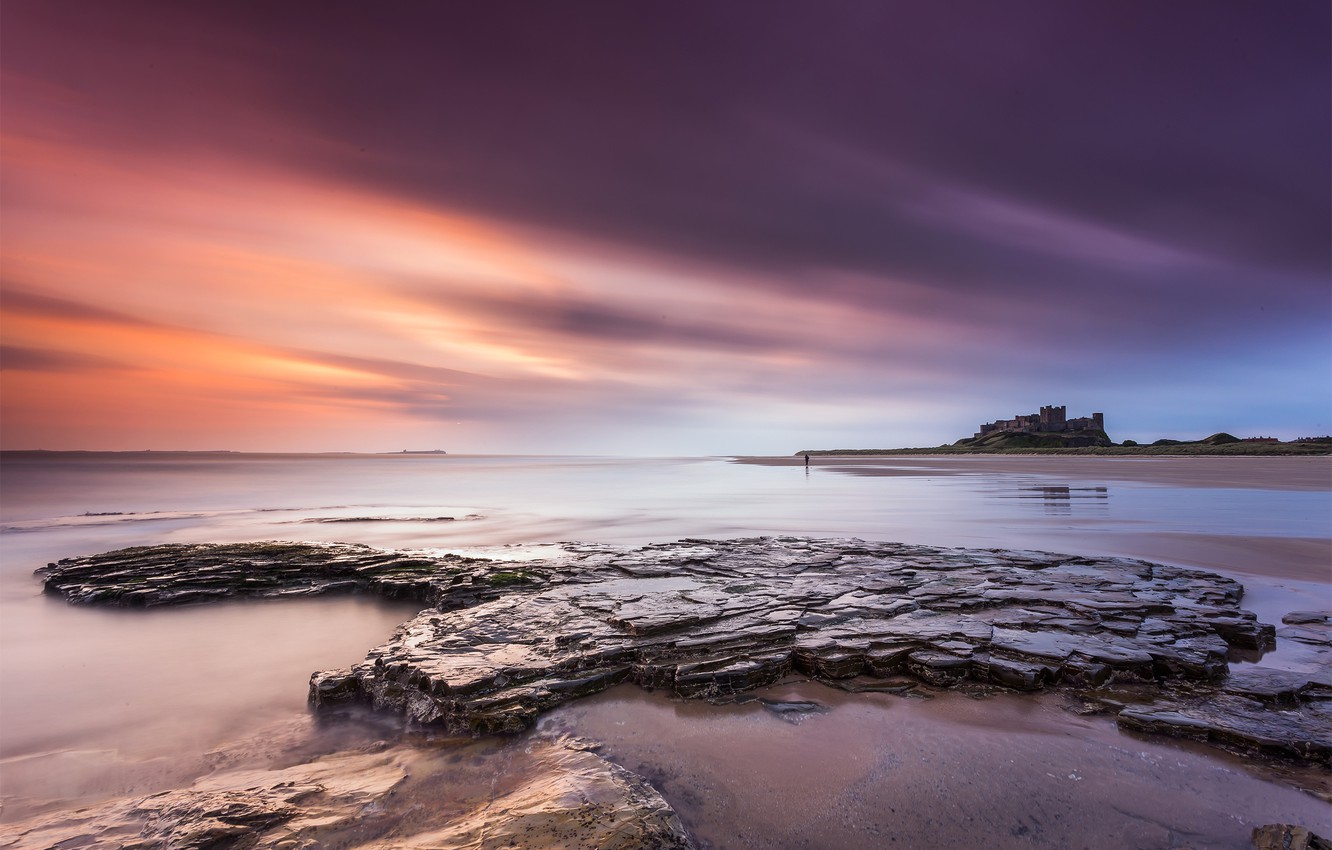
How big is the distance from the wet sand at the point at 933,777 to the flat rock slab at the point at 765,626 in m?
0.46

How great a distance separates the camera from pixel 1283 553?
1109cm

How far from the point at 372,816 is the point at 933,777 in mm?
3669

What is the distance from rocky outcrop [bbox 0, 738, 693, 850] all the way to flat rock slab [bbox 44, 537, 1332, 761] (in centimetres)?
97

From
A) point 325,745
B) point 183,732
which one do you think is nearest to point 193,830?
point 325,745

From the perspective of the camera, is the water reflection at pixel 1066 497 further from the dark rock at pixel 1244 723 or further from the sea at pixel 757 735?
the dark rock at pixel 1244 723

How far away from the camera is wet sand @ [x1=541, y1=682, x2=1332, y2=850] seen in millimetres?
3436

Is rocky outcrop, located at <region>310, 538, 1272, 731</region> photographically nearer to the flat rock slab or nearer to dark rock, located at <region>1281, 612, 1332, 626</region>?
the flat rock slab

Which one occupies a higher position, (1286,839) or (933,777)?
(1286,839)

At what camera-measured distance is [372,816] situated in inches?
142

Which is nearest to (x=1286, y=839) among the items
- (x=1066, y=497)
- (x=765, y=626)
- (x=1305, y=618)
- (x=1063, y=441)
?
(x=765, y=626)

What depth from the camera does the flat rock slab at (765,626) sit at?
5.20 m

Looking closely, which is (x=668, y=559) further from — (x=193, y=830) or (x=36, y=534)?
(x=36, y=534)

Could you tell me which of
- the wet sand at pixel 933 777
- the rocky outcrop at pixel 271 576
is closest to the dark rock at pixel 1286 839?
the wet sand at pixel 933 777

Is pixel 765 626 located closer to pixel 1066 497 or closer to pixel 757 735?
pixel 757 735
